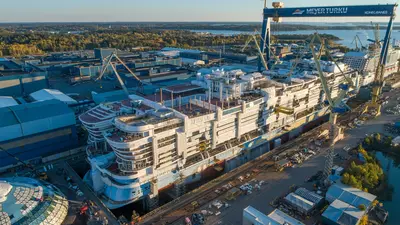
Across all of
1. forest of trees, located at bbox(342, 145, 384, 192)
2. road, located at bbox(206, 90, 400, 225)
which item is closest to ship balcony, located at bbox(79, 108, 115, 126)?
road, located at bbox(206, 90, 400, 225)

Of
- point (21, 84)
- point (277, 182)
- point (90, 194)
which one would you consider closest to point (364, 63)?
point (277, 182)

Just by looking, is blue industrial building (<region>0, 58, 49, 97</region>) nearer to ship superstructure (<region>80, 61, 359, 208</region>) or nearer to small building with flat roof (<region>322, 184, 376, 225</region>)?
ship superstructure (<region>80, 61, 359, 208</region>)

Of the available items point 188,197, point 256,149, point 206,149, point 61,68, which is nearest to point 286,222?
point 188,197

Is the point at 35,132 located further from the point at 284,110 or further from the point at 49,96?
the point at 284,110

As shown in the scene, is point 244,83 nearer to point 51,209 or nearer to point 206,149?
point 206,149

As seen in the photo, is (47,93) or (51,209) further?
(47,93)

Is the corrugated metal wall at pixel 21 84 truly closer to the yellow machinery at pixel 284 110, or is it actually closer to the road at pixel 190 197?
the road at pixel 190 197
